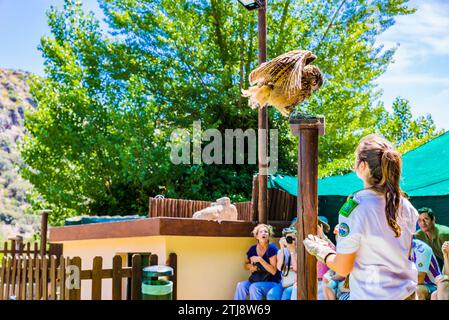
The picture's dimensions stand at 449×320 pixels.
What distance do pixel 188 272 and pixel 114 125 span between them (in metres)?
8.43

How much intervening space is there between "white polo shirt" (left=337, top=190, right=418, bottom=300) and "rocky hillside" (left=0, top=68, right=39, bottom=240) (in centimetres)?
4927

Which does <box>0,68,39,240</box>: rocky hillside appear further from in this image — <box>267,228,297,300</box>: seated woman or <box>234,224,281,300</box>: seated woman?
<box>267,228,297,300</box>: seated woman

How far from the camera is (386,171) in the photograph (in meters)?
2.64

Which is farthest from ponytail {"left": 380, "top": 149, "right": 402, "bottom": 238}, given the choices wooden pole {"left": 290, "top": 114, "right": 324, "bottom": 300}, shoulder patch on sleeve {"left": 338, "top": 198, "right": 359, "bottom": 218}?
wooden pole {"left": 290, "top": 114, "right": 324, "bottom": 300}

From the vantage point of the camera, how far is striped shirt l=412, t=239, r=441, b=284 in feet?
19.2

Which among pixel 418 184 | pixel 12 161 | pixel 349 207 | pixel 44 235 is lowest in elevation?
pixel 44 235

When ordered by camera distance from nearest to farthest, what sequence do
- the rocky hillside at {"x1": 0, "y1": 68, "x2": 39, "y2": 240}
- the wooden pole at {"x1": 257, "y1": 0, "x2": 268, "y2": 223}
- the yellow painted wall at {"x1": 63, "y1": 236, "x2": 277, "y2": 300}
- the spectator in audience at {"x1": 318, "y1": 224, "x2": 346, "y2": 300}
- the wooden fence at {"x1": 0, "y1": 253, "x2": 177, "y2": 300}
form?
1. the wooden fence at {"x1": 0, "y1": 253, "x2": 177, "y2": 300}
2. the spectator in audience at {"x1": 318, "y1": 224, "x2": 346, "y2": 300}
3. the yellow painted wall at {"x1": 63, "y1": 236, "x2": 277, "y2": 300}
4. the wooden pole at {"x1": 257, "y1": 0, "x2": 268, "y2": 223}
5. the rocky hillside at {"x1": 0, "y1": 68, "x2": 39, "y2": 240}

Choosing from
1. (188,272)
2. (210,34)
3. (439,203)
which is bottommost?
(188,272)

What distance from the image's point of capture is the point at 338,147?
15.8 m

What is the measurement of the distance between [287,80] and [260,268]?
3.70 m

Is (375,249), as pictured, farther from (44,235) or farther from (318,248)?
(44,235)

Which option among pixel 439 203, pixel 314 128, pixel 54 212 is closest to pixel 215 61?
pixel 54 212

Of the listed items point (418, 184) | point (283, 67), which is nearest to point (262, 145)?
point (418, 184)

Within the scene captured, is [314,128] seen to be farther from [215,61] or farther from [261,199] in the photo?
[215,61]
